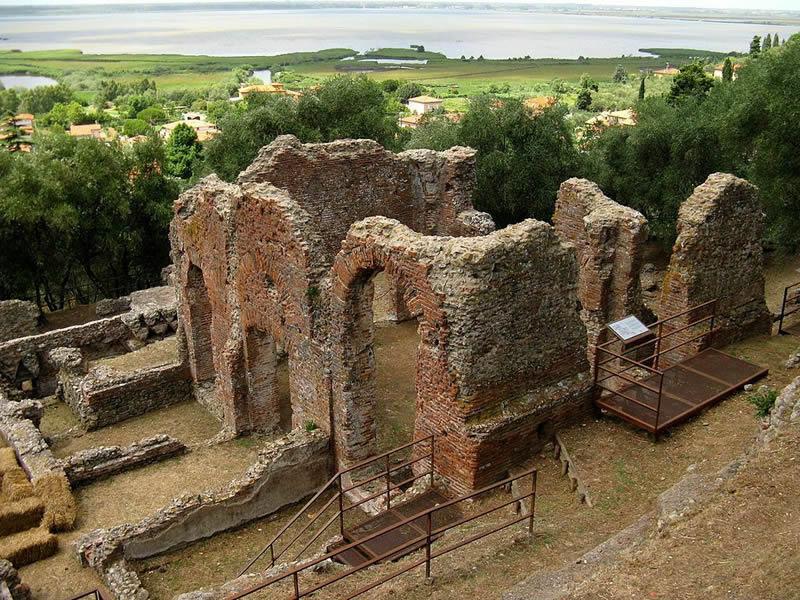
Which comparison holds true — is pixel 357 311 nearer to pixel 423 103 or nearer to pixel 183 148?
pixel 183 148

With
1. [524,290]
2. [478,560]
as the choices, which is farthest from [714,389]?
[478,560]

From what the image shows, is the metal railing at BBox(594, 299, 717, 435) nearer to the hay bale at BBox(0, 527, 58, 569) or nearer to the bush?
the bush

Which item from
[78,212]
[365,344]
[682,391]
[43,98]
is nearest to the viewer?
[682,391]

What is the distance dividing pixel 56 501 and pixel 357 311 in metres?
7.08

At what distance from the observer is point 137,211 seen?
3172 centimetres

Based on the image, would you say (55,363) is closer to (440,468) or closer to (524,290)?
(440,468)

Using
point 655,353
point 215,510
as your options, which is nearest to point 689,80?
point 655,353

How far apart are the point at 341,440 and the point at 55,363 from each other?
10.9 m

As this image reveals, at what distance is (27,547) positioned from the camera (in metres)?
13.9

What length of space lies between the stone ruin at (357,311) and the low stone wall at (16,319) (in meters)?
9.06

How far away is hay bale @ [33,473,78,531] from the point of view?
1472 centimetres

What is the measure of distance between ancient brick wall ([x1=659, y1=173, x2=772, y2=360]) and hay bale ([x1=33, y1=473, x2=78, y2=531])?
490 inches

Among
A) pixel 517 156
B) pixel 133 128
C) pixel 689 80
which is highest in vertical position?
pixel 689 80

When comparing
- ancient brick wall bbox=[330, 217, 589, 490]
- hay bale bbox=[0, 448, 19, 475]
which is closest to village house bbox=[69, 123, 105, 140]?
hay bale bbox=[0, 448, 19, 475]
